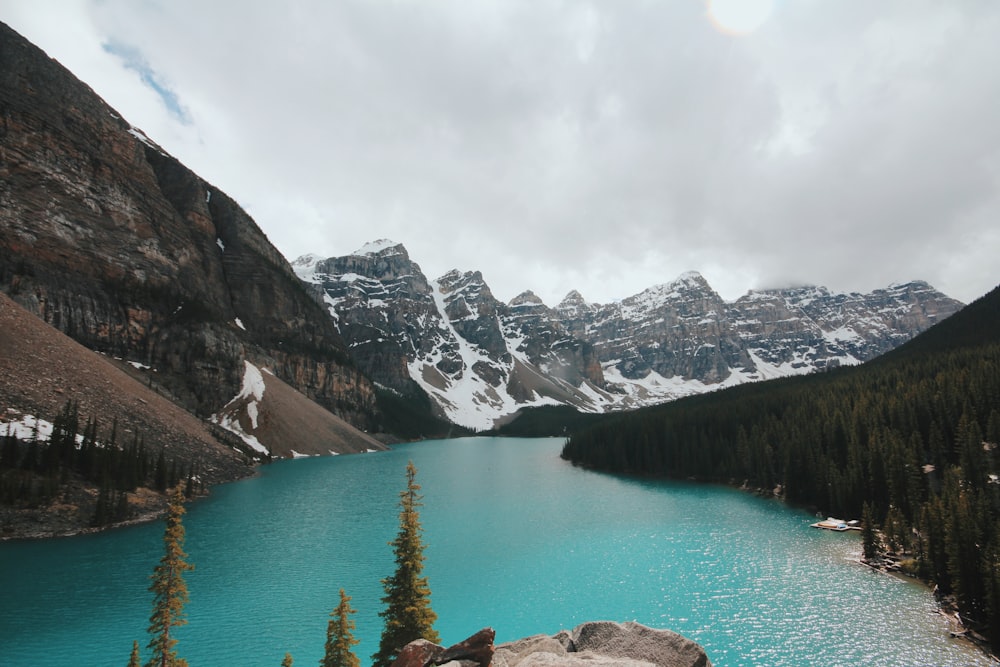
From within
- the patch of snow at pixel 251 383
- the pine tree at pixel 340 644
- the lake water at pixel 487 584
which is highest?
the patch of snow at pixel 251 383

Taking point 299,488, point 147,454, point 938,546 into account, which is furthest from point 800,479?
point 147,454

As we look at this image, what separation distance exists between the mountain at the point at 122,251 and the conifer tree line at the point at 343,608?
53944 millimetres

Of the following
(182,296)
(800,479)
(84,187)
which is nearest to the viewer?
(800,479)

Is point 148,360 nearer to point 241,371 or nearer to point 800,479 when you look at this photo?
point 241,371

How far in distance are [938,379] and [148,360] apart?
115 m

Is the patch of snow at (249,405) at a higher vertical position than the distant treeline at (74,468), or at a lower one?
higher

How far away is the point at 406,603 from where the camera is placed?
16.0 m

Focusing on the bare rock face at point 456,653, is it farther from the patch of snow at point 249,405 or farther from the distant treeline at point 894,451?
the patch of snow at point 249,405

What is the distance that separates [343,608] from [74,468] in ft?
136

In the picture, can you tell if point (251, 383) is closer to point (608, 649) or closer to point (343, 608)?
point (343, 608)

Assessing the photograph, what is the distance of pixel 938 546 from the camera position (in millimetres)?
29234

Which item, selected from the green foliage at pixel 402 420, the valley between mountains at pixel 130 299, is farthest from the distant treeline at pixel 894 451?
the green foliage at pixel 402 420

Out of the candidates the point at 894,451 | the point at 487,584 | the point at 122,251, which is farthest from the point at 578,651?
the point at 122,251

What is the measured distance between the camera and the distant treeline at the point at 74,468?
123 ft
